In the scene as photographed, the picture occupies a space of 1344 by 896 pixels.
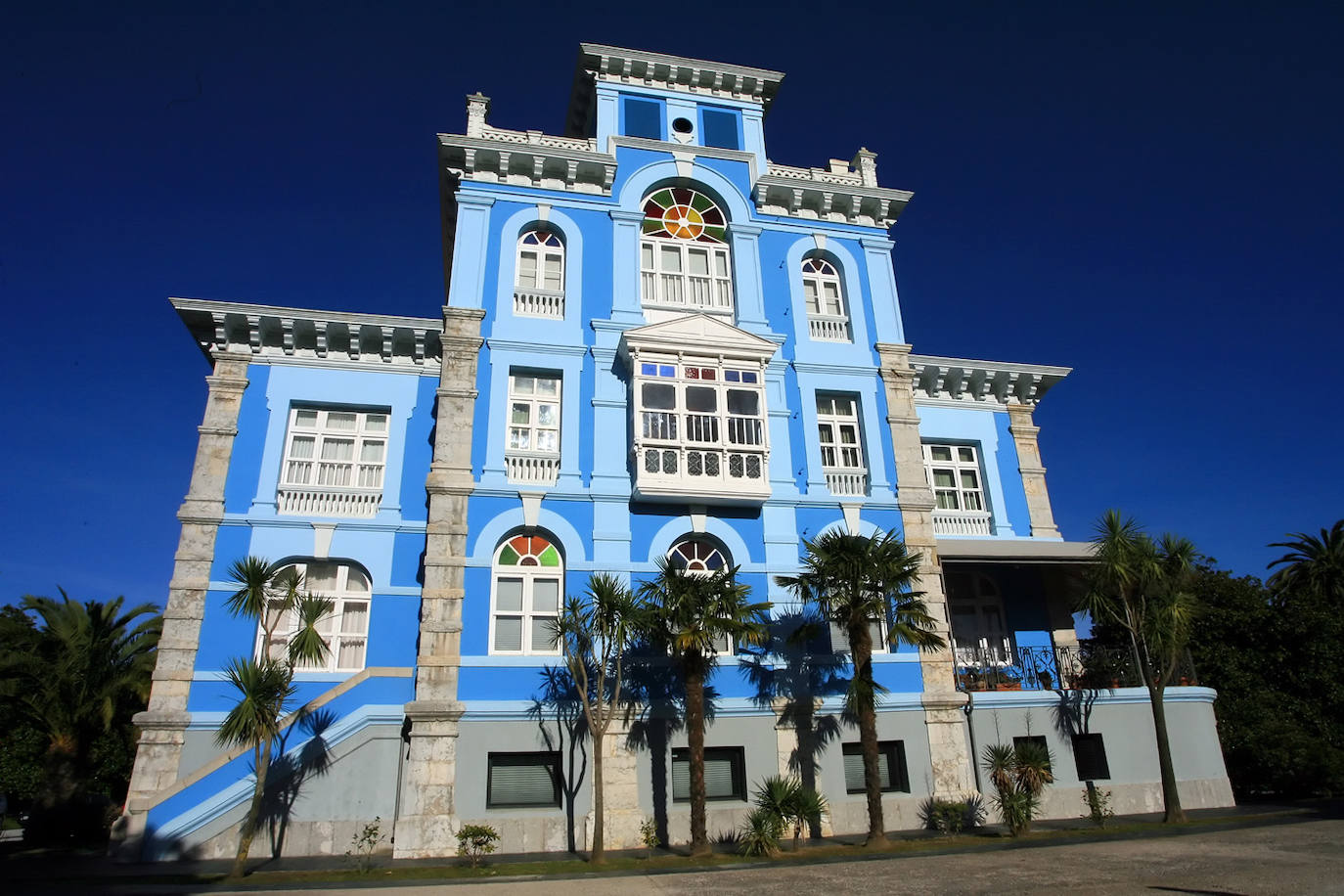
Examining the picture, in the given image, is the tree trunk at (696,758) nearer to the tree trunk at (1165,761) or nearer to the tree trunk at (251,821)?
the tree trunk at (251,821)

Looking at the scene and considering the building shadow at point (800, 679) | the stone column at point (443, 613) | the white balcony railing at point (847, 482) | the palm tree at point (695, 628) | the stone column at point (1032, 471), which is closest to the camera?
the palm tree at point (695, 628)

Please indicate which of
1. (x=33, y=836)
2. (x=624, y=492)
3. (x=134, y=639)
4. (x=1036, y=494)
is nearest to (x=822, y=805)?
(x=624, y=492)

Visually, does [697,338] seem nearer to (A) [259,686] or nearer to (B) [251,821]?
(A) [259,686]

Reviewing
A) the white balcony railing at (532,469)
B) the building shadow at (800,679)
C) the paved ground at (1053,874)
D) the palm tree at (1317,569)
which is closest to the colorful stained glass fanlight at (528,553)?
the white balcony railing at (532,469)

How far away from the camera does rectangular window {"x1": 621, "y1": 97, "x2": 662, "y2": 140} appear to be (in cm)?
2298

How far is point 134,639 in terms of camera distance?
24.9 meters

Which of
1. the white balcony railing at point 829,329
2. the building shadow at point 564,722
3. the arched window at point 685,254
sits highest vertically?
the arched window at point 685,254

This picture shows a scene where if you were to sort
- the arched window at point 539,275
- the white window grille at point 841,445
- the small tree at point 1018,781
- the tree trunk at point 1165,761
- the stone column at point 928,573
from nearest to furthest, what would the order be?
the small tree at point 1018,781, the tree trunk at point 1165,761, the stone column at point 928,573, the white window grille at point 841,445, the arched window at point 539,275

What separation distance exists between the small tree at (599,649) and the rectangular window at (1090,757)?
35.8 ft

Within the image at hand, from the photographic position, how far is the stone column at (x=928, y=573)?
58.4 feet

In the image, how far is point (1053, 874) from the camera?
12031 millimetres

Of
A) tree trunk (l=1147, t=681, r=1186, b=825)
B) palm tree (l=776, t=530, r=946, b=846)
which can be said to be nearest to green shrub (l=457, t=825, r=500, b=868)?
palm tree (l=776, t=530, r=946, b=846)

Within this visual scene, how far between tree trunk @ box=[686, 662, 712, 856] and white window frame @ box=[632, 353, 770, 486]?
15.7 ft

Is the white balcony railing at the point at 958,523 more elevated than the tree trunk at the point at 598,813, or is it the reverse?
the white balcony railing at the point at 958,523
